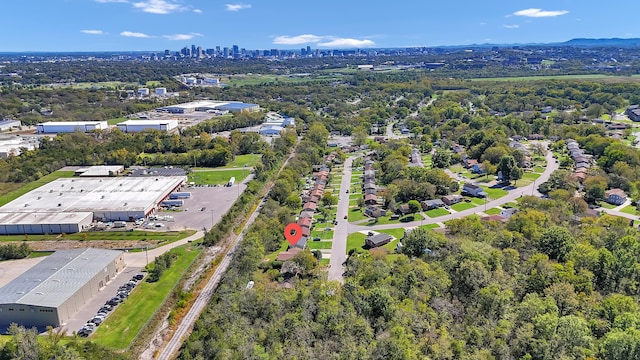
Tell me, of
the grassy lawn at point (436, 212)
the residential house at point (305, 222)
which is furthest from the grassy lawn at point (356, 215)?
the grassy lawn at point (436, 212)

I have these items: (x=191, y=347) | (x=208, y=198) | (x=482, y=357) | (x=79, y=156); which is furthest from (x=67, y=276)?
(x=79, y=156)

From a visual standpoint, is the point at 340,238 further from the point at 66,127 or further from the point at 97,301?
the point at 66,127

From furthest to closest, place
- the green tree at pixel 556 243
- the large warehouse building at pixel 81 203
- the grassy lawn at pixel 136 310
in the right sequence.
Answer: the large warehouse building at pixel 81 203, the green tree at pixel 556 243, the grassy lawn at pixel 136 310

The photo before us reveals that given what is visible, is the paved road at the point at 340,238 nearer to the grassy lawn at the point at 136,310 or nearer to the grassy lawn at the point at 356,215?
the grassy lawn at the point at 356,215

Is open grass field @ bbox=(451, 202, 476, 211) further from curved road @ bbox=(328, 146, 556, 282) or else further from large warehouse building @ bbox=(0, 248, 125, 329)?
large warehouse building @ bbox=(0, 248, 125, 329)

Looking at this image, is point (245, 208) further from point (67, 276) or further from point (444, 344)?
point (444, 344)
